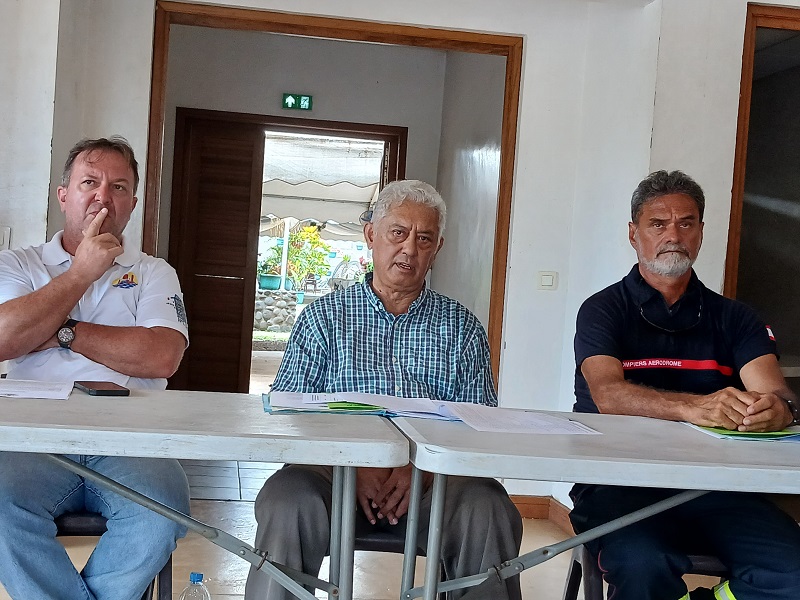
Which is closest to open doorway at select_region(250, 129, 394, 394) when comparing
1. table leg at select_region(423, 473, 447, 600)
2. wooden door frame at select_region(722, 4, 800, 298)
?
wooden door frame at select_region(722, 4, 800, 298)

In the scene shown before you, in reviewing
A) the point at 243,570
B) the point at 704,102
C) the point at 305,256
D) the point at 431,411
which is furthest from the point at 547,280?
the point at 305,256

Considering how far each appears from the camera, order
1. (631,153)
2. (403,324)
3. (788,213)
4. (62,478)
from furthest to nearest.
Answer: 1. (788,213)
2. (631,153)
3. (403,324)
4. (62,478)

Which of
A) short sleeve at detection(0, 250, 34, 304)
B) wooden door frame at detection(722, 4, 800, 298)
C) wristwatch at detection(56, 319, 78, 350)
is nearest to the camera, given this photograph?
wristwatch at detection(56, 319, 78, 350)

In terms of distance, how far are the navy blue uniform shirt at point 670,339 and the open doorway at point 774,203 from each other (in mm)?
2685

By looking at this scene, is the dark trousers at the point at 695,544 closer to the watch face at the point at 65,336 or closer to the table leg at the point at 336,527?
the table leg at the point at 336,527

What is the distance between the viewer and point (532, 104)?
3.91m

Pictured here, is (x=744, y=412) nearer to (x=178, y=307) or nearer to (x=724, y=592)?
(x=724, y=592)

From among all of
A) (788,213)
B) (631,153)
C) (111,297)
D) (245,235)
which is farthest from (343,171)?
(111,297)

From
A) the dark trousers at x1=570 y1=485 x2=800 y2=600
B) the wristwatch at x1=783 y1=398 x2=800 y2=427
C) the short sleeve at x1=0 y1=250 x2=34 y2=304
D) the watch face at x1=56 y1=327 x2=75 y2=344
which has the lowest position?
the dark trousers at x1=570 y1=485 x2=800 y2=600

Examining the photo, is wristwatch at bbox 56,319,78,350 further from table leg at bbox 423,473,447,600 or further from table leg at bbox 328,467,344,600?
table leg at bbox 423,473,447,600

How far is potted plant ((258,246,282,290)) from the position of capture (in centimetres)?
1561

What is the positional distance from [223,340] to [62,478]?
4871 mm

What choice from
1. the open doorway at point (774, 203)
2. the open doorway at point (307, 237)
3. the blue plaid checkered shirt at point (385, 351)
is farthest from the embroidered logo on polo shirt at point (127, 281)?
the open doorway at point (307, 237)

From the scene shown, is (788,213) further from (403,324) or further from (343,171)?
(343,171)
